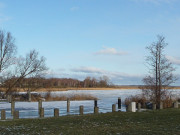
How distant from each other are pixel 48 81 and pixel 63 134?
3941cm

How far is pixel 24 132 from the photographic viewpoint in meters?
11.3

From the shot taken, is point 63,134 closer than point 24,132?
Yes

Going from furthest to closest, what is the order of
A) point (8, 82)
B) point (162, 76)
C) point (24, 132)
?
point (8, 82), point (162, 76), point (24, 132)

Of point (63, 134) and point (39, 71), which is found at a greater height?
point (39, 71)

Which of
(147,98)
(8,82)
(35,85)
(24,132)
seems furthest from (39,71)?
(24,132)

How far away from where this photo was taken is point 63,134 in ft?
34.3

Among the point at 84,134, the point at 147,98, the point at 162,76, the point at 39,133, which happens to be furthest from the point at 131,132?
the point at 147,98

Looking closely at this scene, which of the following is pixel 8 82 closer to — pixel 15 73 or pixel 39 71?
pixel 15 73

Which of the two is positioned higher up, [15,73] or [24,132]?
[15,73]

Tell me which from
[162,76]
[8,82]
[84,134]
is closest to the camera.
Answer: [84,134]

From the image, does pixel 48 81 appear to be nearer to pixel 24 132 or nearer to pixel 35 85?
pixel 35 85

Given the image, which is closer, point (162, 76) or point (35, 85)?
point (162, 76)

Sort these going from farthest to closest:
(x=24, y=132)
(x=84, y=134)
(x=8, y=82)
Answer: (x=8, y=82) → (x=24, y=132) → (x=84, y=134)

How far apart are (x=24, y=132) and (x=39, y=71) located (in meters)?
35.8
